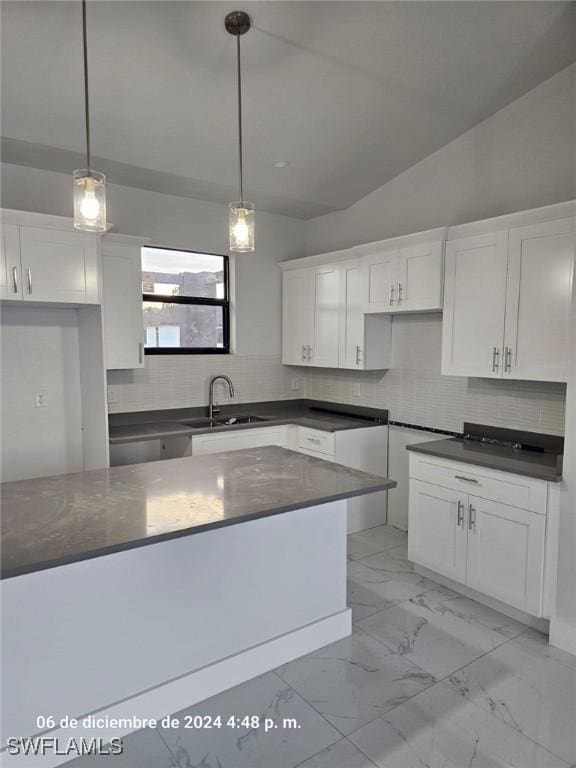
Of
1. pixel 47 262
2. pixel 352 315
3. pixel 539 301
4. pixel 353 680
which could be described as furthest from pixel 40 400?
pixel 539 301

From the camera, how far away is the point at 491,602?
2980 millimetres

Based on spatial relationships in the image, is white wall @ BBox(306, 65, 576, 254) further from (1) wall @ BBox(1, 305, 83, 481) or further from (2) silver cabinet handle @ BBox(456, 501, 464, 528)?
(1) wall @ BBox(1, 305, 83, 481)

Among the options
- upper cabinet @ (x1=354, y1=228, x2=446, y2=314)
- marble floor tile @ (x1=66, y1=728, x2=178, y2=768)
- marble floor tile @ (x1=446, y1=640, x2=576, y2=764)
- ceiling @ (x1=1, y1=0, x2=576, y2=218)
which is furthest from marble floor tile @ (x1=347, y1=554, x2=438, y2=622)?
ceiling @ (x1=1, y1=0, x2=576, y2=218)

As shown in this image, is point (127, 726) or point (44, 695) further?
point (127, 726)

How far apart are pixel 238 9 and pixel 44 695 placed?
3.01 metres

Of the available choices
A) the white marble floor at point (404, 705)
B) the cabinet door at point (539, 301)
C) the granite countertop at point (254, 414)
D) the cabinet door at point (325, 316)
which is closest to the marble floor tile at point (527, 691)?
the white marble floor at point (404, 705)

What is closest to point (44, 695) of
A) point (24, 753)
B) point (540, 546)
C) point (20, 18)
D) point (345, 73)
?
point (24, 753)

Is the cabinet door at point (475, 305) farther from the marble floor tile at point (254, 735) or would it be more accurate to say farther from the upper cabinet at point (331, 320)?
the marble floor tile at point (254, 735)

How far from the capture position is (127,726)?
6.60ft

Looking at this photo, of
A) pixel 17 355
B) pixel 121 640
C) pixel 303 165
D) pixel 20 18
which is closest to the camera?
pixel 121 640

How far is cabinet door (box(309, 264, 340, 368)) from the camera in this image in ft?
14.2

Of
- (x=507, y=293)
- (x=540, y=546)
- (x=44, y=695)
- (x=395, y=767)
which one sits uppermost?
(x=507, y=293)

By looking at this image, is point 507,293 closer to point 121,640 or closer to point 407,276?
point 407,276

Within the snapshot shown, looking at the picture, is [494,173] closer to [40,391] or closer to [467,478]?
[467,478]
